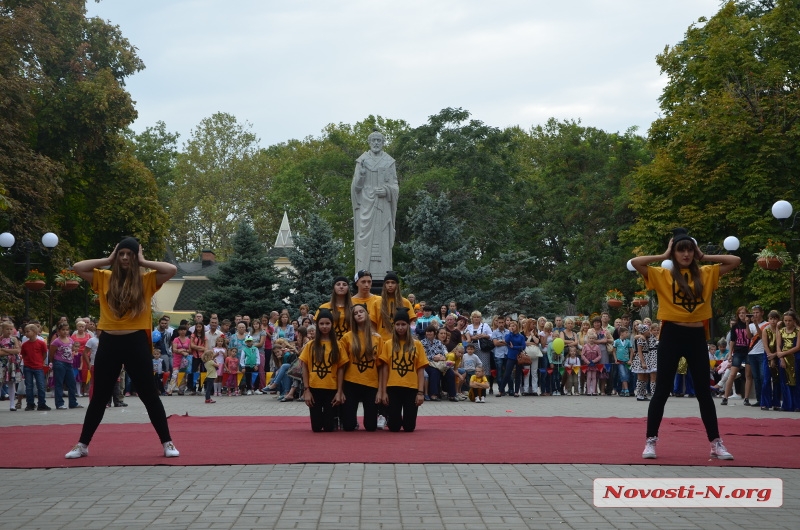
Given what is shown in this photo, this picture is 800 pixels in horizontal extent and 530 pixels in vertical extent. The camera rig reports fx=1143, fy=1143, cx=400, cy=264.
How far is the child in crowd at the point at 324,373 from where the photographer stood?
42.3 ft

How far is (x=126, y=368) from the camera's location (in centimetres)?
1012

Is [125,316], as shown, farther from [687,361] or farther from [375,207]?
[375,207]

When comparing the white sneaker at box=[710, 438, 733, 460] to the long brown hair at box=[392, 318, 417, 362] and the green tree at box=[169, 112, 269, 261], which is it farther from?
the green tree at box=[169, 112, 269, 261]

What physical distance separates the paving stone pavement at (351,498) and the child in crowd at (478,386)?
1196cm

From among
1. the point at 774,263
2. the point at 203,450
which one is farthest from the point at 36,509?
the point at 774,263

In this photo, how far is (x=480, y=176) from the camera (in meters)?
59.4

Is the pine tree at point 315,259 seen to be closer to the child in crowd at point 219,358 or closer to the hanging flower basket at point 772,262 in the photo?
the child in crowd at point 219,358

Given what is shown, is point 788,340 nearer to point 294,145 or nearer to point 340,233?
point 340,233

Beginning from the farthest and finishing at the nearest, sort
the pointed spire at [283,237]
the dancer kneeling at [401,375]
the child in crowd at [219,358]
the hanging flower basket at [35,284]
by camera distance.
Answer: the pointed spire at [283,237], the hanging flower basket at [35,284], the child in crowd at [219,358], the dancer kneeling at [401,375]

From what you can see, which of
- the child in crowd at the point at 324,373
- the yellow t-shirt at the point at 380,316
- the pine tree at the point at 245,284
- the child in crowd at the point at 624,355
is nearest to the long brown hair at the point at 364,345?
the child in crowd at the point at 324,373

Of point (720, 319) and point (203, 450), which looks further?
point (720, 319)

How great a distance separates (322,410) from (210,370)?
34.0ft

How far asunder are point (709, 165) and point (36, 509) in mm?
35910

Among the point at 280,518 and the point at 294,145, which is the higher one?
the point at 294,145
